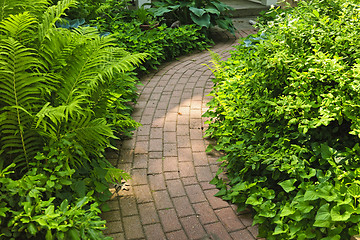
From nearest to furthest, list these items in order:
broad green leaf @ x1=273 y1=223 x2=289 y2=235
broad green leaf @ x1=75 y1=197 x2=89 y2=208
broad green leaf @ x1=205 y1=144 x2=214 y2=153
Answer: broad green leaf @ x1=75 y1=197 x2=89 y2=208 → broad green leaf @ x1=273 y1=223 x2=289 y2=235 → broad green leaf @ x1=205 y1=144 x2=214 y2=153

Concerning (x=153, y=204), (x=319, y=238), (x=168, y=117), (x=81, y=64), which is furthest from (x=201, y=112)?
(x=319, y=238)

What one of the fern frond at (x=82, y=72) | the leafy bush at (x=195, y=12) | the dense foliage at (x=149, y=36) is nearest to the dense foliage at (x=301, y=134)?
the fern frond at (x=82, y=72)

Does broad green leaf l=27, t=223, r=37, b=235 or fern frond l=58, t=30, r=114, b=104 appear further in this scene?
fern frond l=58, t=30, r=114, b=104

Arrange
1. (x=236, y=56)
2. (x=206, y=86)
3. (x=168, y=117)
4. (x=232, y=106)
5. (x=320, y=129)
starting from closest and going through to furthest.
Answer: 1. (x=320, y=129)
2. (x=232, y=106)
3. (x=168, y=117)
4. (x=236, y=56)
5. (x=206, y=86)

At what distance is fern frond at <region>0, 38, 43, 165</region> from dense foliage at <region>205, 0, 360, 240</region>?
1607 mm

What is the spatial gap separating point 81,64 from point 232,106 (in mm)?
1503

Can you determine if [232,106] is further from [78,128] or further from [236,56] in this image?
[78,128]

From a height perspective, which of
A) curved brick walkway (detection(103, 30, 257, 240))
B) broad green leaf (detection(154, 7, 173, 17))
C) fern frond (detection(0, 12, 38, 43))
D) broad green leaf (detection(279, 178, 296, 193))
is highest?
fern frond (detection(0, 12, 38, 43))

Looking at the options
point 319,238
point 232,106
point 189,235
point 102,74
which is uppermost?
point 102,74

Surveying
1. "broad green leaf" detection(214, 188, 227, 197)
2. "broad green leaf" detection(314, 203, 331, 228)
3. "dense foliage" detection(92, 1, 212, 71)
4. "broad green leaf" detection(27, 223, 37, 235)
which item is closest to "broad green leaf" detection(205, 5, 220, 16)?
"dense foliage" detection(92, 1, 212, 71)

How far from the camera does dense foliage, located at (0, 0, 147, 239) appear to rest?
2.18 m

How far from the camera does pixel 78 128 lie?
2586 millimetres

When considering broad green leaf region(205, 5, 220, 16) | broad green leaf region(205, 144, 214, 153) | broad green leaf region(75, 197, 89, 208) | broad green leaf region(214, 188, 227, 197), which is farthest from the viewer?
broad green leaf region(205, 5, 220, 16)

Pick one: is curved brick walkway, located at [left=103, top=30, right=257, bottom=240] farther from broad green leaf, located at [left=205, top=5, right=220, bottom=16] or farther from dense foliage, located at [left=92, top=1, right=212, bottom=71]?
broad green leaf, located at [left=205, top=5, right=220, bottom=16]
